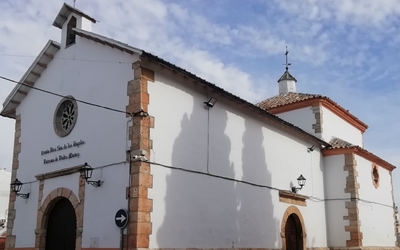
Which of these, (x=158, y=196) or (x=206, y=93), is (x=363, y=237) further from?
(x=158, y=196)

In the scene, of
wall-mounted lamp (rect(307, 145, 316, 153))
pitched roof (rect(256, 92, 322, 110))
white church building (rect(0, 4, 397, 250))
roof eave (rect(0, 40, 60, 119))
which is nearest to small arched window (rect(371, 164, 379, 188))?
white church building (rect(0, 4, 397, 250))

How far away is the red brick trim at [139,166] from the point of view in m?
8.62

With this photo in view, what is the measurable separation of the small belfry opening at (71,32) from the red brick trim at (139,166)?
2.88 meters

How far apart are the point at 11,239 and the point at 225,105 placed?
636cm

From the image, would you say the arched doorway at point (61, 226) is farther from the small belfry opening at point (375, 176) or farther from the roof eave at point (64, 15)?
the small belfry opening at point (375, 176)

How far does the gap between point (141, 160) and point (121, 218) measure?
3.83 feet

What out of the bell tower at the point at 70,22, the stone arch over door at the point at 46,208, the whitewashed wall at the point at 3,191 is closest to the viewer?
the stone arch over door at the point at 46,208

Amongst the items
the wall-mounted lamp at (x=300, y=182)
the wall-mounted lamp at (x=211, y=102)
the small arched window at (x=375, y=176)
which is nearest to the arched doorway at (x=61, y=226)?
the wall-mounted lamp at (x=211, y=102)

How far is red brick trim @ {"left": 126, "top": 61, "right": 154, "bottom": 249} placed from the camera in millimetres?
8625

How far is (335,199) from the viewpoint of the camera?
15719 millimetres

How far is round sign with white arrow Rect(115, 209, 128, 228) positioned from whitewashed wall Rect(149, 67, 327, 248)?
56 centimetres

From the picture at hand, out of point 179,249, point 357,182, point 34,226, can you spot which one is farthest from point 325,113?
point 34,226

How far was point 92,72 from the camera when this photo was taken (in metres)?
10.6

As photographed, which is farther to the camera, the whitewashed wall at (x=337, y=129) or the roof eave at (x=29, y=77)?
Result: the whitewashed wall at (x=337, y=129)
